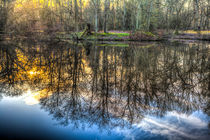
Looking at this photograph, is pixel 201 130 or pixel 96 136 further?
pixel 201 130

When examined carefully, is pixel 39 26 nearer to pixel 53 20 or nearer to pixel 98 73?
pixel 53 20

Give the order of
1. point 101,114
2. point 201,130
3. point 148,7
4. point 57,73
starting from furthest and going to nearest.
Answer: point 148,7
point 57,73
point 101,114
point 201,130

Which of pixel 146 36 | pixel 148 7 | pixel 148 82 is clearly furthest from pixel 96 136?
pixel 148 7

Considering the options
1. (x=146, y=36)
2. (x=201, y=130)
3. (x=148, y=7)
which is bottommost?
(x=201, y=130)

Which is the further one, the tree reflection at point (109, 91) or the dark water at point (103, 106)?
the tree reflection at point (109, 91)

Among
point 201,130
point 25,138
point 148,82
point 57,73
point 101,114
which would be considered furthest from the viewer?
point 57,73

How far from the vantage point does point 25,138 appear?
339cm

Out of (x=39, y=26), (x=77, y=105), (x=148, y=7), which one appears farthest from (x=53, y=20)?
(x=77, y=105)

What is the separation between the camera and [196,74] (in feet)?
28.5

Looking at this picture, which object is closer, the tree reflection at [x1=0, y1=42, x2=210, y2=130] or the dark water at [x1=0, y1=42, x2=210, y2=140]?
the dark water at [x1=0, y1=42, x2=210, y2=140]

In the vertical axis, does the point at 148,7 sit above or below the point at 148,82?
above

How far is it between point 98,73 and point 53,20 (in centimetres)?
3992

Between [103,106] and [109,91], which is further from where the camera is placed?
[109,91]

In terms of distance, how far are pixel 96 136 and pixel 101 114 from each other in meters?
0.92
